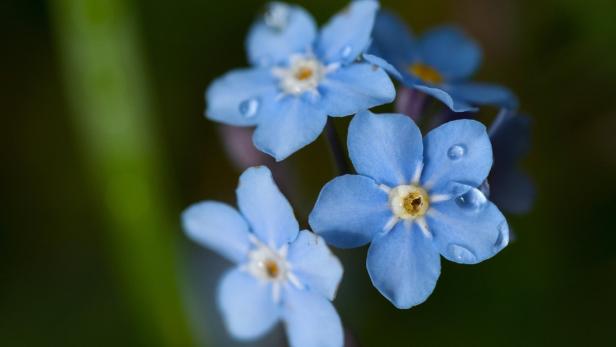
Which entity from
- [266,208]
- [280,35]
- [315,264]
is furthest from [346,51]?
[315,264]

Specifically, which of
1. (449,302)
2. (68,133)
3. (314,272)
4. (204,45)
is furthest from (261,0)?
(314,272)

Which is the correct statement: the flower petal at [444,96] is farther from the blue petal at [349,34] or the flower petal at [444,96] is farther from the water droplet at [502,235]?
the water droplet at [502,235]

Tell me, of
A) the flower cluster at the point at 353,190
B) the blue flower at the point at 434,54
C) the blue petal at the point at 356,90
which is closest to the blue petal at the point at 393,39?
the blue flower at the point at 434,54

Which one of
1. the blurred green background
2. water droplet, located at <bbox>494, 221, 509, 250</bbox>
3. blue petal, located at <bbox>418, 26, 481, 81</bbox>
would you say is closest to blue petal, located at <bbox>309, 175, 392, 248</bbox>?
water droplet, located at <bbox>494, 221, 509, 250</bbox>

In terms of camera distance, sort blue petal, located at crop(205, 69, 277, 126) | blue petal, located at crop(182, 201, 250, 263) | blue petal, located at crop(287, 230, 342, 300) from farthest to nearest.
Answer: blue petal, located at crop(205, 69, 277, 126), blue petal, located at crop(182, 201, 250, 263), blue petal, located at crop(287, 230, 342, 300)

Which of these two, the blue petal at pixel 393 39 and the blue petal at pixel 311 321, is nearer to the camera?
the blue petal at pixel 311 321

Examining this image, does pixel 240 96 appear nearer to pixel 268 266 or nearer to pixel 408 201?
pixel 268 266

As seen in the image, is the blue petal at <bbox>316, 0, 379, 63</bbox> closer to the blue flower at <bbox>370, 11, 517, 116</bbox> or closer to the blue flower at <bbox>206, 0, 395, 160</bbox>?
the blue flower at <bbox>206, 0, 395, 160</bbox>
